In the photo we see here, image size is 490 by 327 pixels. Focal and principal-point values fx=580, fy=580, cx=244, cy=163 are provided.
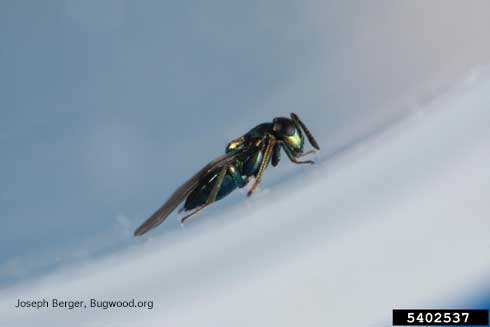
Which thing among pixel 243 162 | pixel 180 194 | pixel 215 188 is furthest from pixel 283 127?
pixel 180 194

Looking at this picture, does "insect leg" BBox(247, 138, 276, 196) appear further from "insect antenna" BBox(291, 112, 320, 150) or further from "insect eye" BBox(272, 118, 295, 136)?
"insect antenna" BBox(291, 112, 320, 150)

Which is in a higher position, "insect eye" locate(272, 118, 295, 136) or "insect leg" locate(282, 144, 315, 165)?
"insect eye" locate(272, 118, 295, 136)

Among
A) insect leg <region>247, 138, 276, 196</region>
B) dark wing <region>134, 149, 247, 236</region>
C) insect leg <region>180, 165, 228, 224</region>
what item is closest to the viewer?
dark wing <region>134, 149, 247, 236</region>

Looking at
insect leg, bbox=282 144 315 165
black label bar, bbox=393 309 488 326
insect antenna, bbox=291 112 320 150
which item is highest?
insect antenna, bbox=291 112 320 150

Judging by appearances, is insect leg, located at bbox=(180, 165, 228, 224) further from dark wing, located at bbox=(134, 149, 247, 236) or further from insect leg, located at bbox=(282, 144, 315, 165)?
insect leg, located at bbox=(282, 144, 315, 165)

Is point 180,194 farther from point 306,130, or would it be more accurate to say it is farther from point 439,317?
point 439,317

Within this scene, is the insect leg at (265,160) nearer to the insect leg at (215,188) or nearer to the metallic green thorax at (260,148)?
the metallic green thorax at (260,148)

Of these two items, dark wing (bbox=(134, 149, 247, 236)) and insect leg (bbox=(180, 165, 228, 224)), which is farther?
insect leg (bbox=(180, 165, 228, 224))

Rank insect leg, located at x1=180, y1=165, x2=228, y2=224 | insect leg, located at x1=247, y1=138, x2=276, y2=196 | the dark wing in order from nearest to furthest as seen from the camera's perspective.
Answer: the dark wing
insect leg, located at x1=180, y1=165, x2=228, y2=224
insect leg, located at x1=247, y1=138, x2=276, y2=196

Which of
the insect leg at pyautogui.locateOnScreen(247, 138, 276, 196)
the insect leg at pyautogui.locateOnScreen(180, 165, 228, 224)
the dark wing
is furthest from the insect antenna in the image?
the insect leg at pyautogui.locateOnScreen(180, 165, 228, 224)
